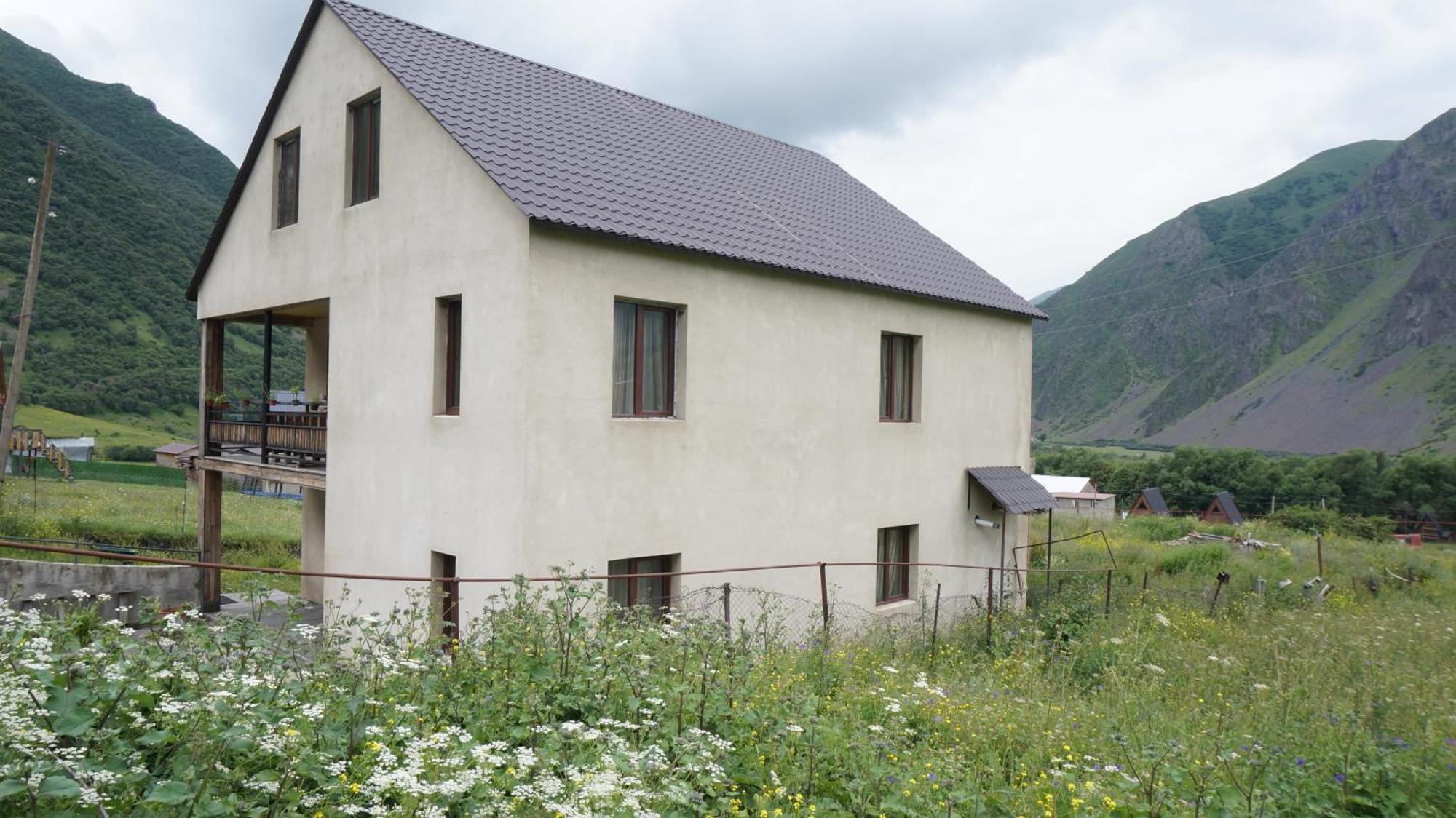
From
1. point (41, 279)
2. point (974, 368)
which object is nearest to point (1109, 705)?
point (974, 368)

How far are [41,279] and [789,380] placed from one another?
72.6 meters

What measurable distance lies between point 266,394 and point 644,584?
829cm

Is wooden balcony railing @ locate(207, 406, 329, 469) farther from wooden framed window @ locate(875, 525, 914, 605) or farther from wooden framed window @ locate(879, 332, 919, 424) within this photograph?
wooden framed window @ locate(875, 525, 914, 605)

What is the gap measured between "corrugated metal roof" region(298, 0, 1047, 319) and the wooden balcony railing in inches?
214

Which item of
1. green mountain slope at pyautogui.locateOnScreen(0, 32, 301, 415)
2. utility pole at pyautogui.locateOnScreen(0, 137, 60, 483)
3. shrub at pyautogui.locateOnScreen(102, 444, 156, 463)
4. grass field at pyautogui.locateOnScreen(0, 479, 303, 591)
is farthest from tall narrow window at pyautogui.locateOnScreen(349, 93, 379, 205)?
green mountain slope at pyautogui.locateOnScreen(0, 32, 301, 415)


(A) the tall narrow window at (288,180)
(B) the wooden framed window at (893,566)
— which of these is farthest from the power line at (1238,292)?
(A) the tall narrow window at (288,180)

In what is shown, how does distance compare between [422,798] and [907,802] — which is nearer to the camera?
[422,798]

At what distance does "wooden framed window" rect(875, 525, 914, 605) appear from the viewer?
48.8 ft

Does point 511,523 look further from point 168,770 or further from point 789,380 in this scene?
point 168,770

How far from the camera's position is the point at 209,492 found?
16594 millimetres

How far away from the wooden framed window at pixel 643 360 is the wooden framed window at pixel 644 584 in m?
1.94

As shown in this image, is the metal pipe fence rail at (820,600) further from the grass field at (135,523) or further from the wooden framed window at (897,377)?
the grass field at (135,523)

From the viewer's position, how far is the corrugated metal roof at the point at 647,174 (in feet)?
36.3

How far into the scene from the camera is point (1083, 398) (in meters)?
172
